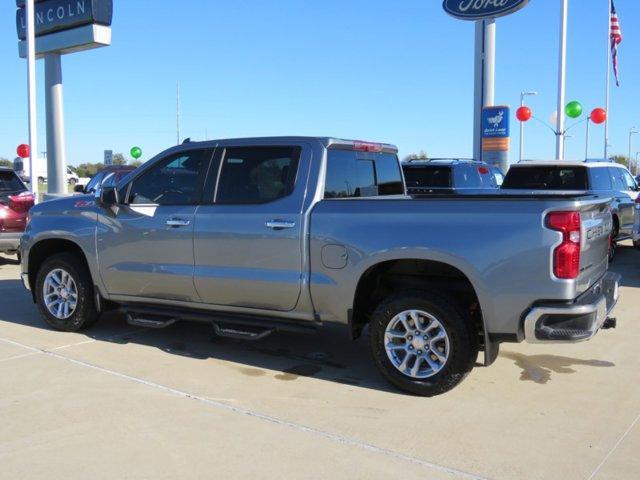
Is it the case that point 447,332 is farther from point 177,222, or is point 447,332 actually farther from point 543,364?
point 177,222

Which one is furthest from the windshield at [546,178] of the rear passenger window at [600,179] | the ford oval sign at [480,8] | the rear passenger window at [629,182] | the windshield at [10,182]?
the ford oval sign at [480,8]

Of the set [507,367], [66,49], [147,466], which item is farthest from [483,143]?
[147,466]

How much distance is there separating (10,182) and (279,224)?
8.25m

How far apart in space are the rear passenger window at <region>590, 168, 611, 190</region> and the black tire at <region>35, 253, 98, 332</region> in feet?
27.8

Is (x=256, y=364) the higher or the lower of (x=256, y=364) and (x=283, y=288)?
the lower

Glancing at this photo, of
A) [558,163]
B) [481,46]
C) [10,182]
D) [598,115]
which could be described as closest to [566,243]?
[558,163]

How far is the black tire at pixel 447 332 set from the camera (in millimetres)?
4707

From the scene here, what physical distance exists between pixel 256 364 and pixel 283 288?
0.83 metres

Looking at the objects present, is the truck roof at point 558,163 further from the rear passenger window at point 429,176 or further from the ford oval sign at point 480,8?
the ford oval sign at point 480,8

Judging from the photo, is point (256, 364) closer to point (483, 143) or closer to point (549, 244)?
point (549, 244)

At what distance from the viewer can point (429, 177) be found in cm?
1183

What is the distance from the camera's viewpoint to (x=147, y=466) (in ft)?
12.2

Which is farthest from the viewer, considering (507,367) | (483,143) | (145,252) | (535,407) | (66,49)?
(483,143)

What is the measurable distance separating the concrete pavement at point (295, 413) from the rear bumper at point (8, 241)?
16.4 feet
